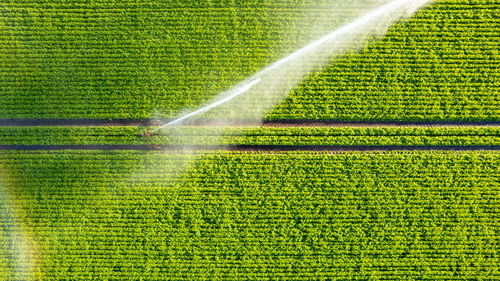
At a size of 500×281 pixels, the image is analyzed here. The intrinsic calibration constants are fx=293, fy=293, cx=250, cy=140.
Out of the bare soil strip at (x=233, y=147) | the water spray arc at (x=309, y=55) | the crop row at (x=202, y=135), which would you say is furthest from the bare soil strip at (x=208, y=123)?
the bare soil strip at (x=233, y=147)

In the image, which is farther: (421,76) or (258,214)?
(421,76)

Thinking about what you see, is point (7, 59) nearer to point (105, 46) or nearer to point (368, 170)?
point (105, 46)

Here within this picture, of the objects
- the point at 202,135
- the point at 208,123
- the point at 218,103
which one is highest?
the point at 218,103

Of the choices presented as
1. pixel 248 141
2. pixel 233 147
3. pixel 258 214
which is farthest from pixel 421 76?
pixel 258 214

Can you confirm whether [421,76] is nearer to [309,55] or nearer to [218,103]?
[309,55]

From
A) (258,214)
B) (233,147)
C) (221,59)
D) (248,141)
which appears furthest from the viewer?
(221,59)

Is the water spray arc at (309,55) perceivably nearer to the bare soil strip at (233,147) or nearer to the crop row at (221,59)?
the crop row at (221,59)

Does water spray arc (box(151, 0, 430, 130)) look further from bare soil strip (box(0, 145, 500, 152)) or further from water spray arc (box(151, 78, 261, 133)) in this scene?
bare soil strip (box(0, 145, 500, 152))

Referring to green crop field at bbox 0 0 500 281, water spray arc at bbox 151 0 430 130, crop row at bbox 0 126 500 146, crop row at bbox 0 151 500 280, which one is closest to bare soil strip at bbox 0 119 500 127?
green crop field at bbox 0 0 500 281
